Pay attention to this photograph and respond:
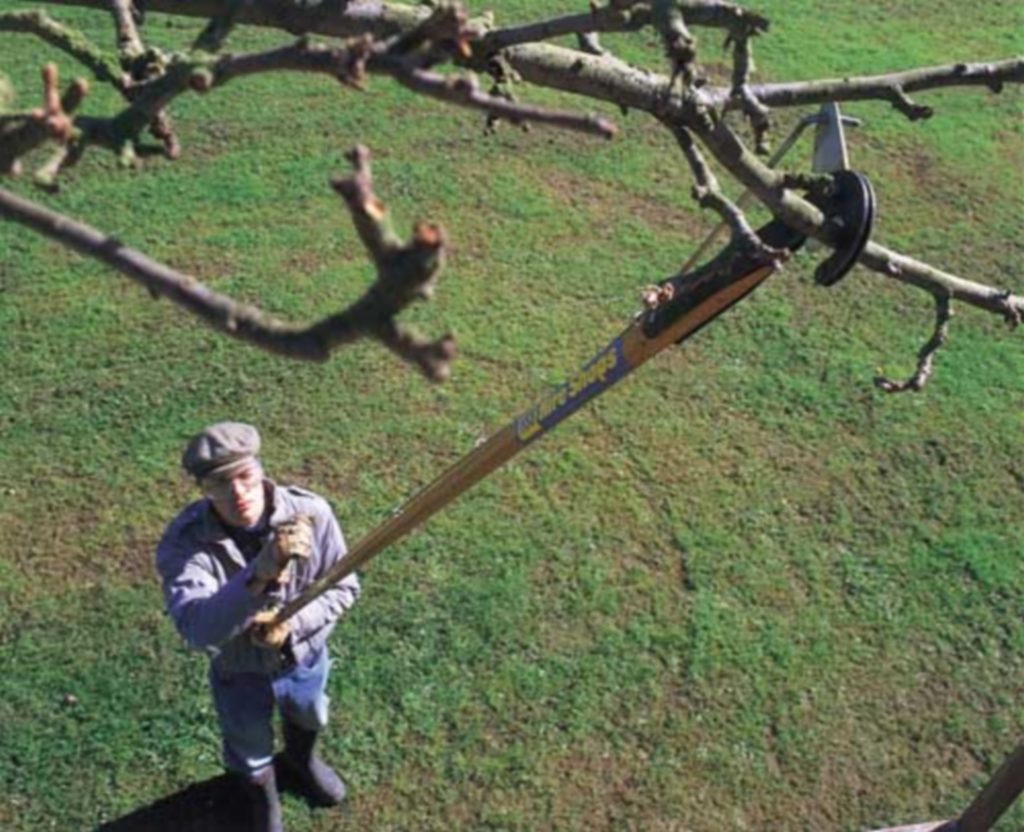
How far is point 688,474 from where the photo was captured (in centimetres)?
675

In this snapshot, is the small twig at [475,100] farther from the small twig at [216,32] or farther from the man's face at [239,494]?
the man's face at [239,494]

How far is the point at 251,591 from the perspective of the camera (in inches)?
157

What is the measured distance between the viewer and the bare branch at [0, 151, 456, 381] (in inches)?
65.8

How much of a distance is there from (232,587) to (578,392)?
128cm

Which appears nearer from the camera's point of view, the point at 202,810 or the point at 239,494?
the point at 239,494

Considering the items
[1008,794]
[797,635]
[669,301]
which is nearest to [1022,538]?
[797,635]

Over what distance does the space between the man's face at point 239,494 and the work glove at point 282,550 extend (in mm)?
264

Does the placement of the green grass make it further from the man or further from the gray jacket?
the gray jacket

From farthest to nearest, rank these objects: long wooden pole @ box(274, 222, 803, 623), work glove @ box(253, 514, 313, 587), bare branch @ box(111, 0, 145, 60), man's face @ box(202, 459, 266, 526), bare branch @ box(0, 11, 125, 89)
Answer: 1. man's face @ box(202, 459, 266, 526)
2. work glove @ box(253, 514, 313, 587)
3. long wooden pole @ box(274, 222, 803, 623)
4. bare branch @ box(111, 0, 145, 60)
5. bare branch @ box(0, 11, 125, 89)

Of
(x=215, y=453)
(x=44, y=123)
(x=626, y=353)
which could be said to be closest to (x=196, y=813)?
(x=215, y=453)

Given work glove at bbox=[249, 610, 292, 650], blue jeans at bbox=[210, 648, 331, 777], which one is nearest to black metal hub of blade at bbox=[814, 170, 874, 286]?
work glove at bbox=[249, 610, 292, 650]

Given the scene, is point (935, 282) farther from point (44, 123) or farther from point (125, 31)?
point (44, 123)

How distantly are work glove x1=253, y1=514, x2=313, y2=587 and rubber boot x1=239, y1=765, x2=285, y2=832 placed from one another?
3.89 ft

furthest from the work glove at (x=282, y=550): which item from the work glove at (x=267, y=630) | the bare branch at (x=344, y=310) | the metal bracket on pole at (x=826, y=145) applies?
the bare branch at (x=344, y=310)
